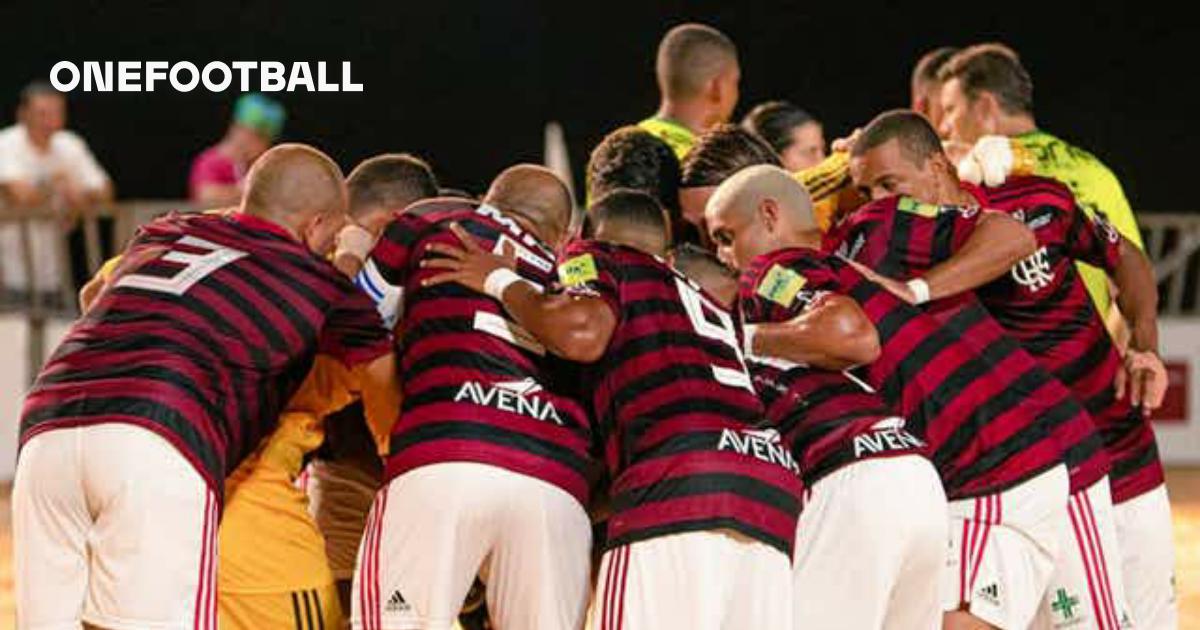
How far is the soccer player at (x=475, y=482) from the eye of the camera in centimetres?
524

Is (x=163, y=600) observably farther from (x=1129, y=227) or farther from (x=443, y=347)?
(x=1129, y=227)

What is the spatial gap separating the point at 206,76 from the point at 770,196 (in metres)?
8.59

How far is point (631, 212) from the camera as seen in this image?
5.56 meters

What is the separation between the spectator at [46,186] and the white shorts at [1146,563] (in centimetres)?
719

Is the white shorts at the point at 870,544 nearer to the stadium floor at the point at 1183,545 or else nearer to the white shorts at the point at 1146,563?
the white shorts at the point at 1146,563

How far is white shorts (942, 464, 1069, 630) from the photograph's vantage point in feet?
18.6

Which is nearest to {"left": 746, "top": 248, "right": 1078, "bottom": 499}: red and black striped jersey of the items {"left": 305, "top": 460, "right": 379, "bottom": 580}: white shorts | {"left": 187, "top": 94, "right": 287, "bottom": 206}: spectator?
{"left": 305, "top": 460, "right": 379, "bottom": 580}: white shorts

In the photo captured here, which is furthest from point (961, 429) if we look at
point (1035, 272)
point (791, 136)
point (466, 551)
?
point (791, 136)

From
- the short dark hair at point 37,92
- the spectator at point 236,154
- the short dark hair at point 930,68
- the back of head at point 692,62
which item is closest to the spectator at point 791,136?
the back of head at point 692,62

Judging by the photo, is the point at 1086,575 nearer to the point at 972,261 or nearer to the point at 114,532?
the point at 972,261

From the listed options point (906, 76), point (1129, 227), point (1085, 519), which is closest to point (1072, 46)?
point (906, 76)

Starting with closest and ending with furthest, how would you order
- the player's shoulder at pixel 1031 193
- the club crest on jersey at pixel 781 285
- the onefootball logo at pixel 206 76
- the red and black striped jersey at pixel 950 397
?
the club crest on jersey at pixel 781 285
the red and black striped jersey at pixel 950 397
the player's shoulder at pixel 1031 193
the onefootball logo at pixel 206 76

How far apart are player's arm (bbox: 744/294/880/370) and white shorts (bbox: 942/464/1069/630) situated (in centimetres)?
55

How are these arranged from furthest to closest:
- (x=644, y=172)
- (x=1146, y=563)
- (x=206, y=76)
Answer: (x=206, y=76) → (x=644, y=172) → (x=1146, y=563)
